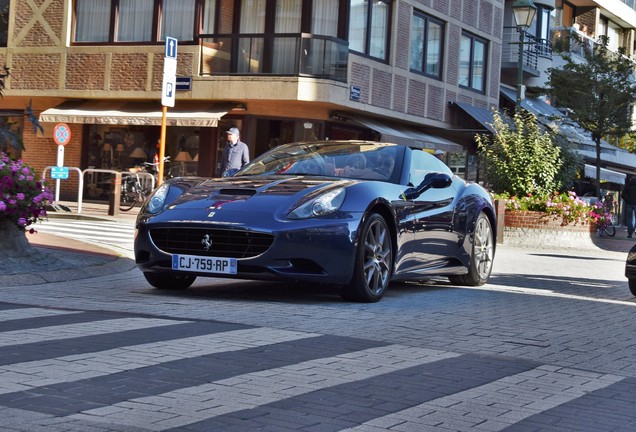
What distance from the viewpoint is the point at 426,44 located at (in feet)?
117

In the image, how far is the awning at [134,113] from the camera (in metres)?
29.8

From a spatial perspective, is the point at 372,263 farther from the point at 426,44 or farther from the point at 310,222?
the point at 426,44

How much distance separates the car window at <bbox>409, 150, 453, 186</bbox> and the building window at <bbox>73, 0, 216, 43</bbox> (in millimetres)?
20895

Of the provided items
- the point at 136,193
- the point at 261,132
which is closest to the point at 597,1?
the point at 261,132

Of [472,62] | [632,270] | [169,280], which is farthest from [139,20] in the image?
[169,280]

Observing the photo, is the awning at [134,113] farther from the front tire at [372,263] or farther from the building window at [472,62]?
the front tire at [372,263]

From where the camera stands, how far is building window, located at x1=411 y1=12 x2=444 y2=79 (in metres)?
35.0

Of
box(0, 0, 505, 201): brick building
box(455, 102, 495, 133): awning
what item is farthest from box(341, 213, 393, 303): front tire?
box(455, 102, 495, 133): awning

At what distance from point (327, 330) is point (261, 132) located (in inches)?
963

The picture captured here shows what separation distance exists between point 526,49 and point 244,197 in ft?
126

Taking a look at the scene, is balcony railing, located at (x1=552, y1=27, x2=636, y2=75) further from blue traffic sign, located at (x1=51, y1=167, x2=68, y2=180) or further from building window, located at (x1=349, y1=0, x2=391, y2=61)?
blue traffic sign, located at (x1=51, y1=167, x2=68, y2=180)

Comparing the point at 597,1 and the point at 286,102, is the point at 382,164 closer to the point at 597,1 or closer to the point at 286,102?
the point at 286,102

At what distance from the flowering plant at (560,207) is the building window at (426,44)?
12.0 metres

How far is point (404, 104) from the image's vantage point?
34.2 meters
